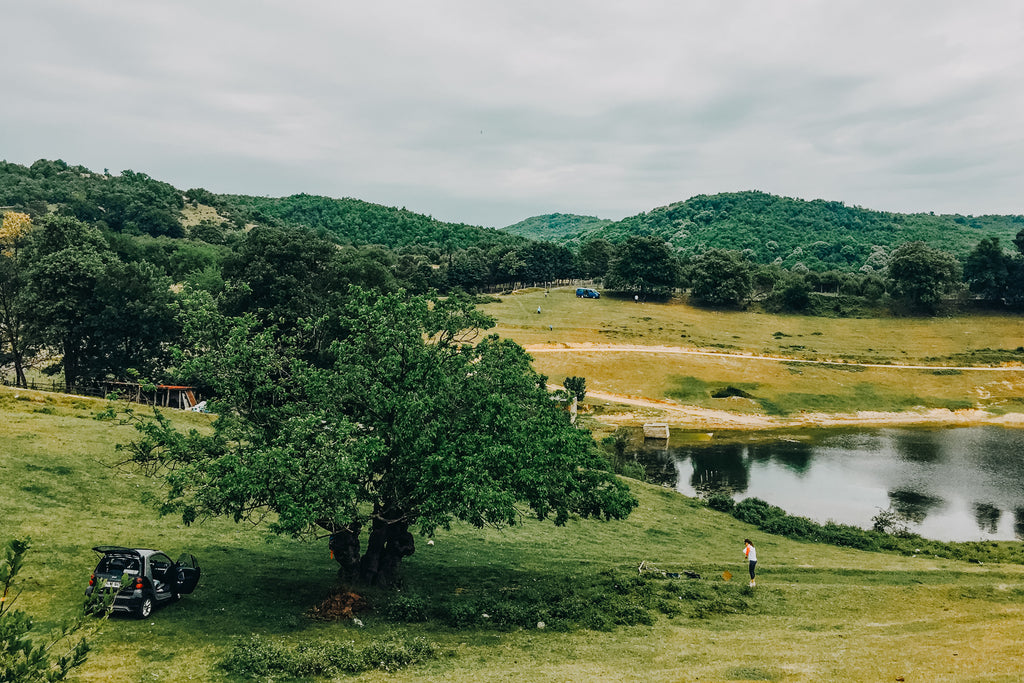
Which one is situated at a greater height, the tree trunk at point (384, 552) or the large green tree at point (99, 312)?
the large green tree at point (99, 312)

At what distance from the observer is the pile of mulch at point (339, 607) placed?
69.8ft

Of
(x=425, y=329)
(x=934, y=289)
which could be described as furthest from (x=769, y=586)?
(x=934, y=289)

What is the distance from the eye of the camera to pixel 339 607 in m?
21.7

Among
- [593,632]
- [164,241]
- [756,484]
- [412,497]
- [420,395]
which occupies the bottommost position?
[756,484]

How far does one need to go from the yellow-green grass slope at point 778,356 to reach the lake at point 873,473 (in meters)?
12.7

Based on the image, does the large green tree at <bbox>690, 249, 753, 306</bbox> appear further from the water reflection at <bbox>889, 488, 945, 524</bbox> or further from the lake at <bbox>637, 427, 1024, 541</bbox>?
the water reflection at <bbox>889, 488, 945, 524</bbox>

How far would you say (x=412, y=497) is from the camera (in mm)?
22594

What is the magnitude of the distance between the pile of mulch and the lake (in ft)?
123

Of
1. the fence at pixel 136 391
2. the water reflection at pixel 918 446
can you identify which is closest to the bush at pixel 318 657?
the fence at pixel 136 391

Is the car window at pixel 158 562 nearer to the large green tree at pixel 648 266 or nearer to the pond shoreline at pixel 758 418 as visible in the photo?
the pond shoreline at pixel 758 418

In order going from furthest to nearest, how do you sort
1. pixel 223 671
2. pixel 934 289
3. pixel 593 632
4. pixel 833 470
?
pixel 934 289
pixel 833 470
pixel 593 632
pixel 223 671

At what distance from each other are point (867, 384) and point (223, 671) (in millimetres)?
105513

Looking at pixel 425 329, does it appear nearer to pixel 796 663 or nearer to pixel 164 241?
pixel 796 663

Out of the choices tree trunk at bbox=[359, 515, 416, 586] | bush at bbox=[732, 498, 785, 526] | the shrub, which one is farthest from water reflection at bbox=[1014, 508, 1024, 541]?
the shrub
